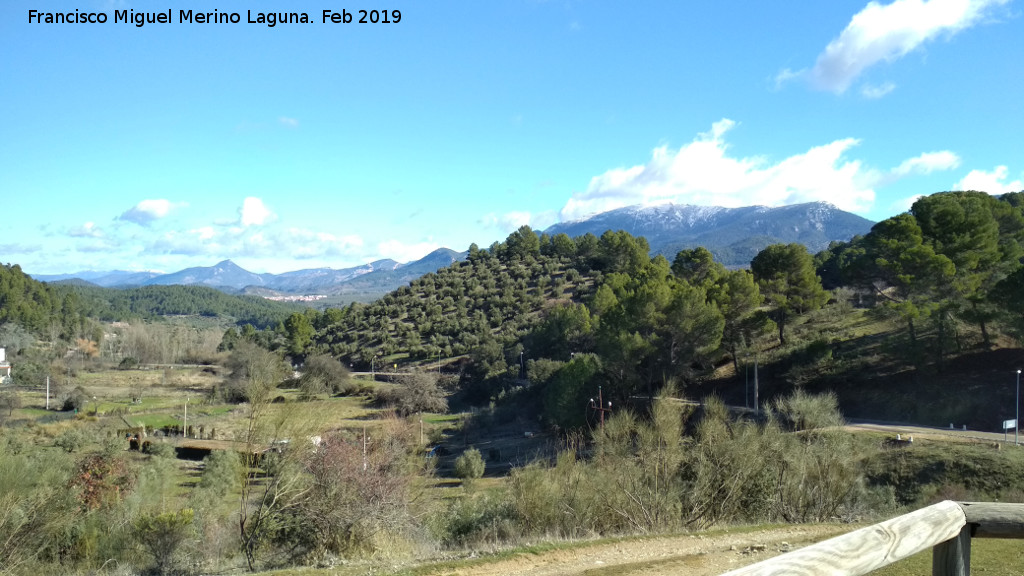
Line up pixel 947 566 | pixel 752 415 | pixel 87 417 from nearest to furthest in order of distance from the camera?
1. pixel 947 566
2. pixel 752 415
3. pixel 87 417

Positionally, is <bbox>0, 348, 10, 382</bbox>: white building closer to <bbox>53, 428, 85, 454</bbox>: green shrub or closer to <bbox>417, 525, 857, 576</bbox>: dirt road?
<bbox>53, 428, 85, 454</bbox>: green shrub

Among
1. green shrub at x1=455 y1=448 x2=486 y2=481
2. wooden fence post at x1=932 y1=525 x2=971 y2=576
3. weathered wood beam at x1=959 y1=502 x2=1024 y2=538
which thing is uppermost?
weathered wood beam at x1=959 y1=502 x2=1024 y2=538

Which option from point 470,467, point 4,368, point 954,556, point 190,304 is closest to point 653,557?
point 954,556

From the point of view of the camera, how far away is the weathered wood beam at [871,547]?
65.7 inches

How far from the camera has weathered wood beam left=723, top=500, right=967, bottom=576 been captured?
1.67 metres

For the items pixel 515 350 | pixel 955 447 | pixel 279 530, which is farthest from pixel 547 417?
pixel 279 530

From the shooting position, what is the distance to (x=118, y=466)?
19.2m

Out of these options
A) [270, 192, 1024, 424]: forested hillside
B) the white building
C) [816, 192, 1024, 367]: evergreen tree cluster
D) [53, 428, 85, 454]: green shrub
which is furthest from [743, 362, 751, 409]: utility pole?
the white building

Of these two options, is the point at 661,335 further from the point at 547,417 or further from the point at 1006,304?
the point at 1006,304

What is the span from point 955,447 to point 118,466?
25.8 m

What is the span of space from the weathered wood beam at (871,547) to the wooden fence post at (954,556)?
0.03m

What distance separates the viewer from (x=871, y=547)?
1.84 meters

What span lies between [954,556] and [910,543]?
0.27 m

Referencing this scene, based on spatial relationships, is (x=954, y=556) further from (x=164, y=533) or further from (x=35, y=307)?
(x=35, y=307)
